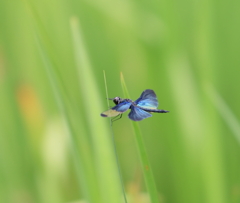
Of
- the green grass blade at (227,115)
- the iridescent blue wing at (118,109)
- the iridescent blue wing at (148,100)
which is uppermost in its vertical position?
the iridescent blue wing at (118,109)

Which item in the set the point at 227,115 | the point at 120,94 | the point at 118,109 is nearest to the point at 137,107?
the point at 118,109

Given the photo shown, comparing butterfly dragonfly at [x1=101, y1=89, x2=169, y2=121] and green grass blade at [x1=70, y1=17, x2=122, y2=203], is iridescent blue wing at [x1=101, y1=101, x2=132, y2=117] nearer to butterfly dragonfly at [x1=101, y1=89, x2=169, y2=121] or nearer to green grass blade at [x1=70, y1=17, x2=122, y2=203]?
butterfly dragonfly at [x1=101, y1=89, x2=169, y2=121]

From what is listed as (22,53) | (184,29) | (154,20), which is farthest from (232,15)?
(22,53)

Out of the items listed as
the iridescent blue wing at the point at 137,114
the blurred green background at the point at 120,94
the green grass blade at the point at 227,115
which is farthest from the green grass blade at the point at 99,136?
the green grass blade at the point at 227,115

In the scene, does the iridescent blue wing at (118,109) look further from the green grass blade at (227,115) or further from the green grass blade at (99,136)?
the green grass blade at (227,115)

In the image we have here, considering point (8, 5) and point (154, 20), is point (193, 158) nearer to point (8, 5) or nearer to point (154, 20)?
point (154, 20)

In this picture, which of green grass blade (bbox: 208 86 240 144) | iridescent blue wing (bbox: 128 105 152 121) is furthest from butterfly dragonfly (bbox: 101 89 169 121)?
green grass blade (bbox: 208 86 240 144)
